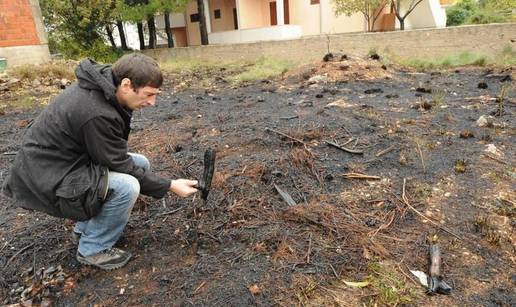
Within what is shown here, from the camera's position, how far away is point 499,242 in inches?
89.7

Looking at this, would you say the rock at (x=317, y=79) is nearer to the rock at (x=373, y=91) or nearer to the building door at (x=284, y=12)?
the rock at (x=373, y=91)

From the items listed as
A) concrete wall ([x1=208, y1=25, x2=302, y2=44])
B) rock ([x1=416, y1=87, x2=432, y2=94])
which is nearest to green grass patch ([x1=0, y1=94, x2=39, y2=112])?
rock ([x1=416, y1=87, x2=432, y2=94])

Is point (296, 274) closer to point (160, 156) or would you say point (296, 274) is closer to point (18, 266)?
point (18, 266)

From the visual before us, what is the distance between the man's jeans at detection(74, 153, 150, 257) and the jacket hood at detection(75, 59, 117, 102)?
0.43 m

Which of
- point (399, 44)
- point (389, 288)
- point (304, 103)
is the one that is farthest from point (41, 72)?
point (399, 44)

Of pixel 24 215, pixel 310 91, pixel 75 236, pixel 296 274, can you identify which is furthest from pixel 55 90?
pixel 296 274

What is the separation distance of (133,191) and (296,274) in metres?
0.98

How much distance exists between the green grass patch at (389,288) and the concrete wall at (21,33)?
37.8 feet

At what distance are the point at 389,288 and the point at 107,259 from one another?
5.14 ft

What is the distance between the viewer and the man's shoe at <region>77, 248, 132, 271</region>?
6.95ft

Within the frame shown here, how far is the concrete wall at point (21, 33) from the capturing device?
10.2 m

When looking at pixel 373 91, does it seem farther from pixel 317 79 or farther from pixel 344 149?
pixel 344 149

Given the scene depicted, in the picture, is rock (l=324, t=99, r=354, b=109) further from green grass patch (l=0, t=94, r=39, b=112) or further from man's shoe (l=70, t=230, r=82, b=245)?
green grass patch (l=0, t=94, r=39, b=112)

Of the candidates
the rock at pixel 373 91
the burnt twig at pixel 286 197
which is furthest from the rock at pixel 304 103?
the burnt twig at pixel 286 197
